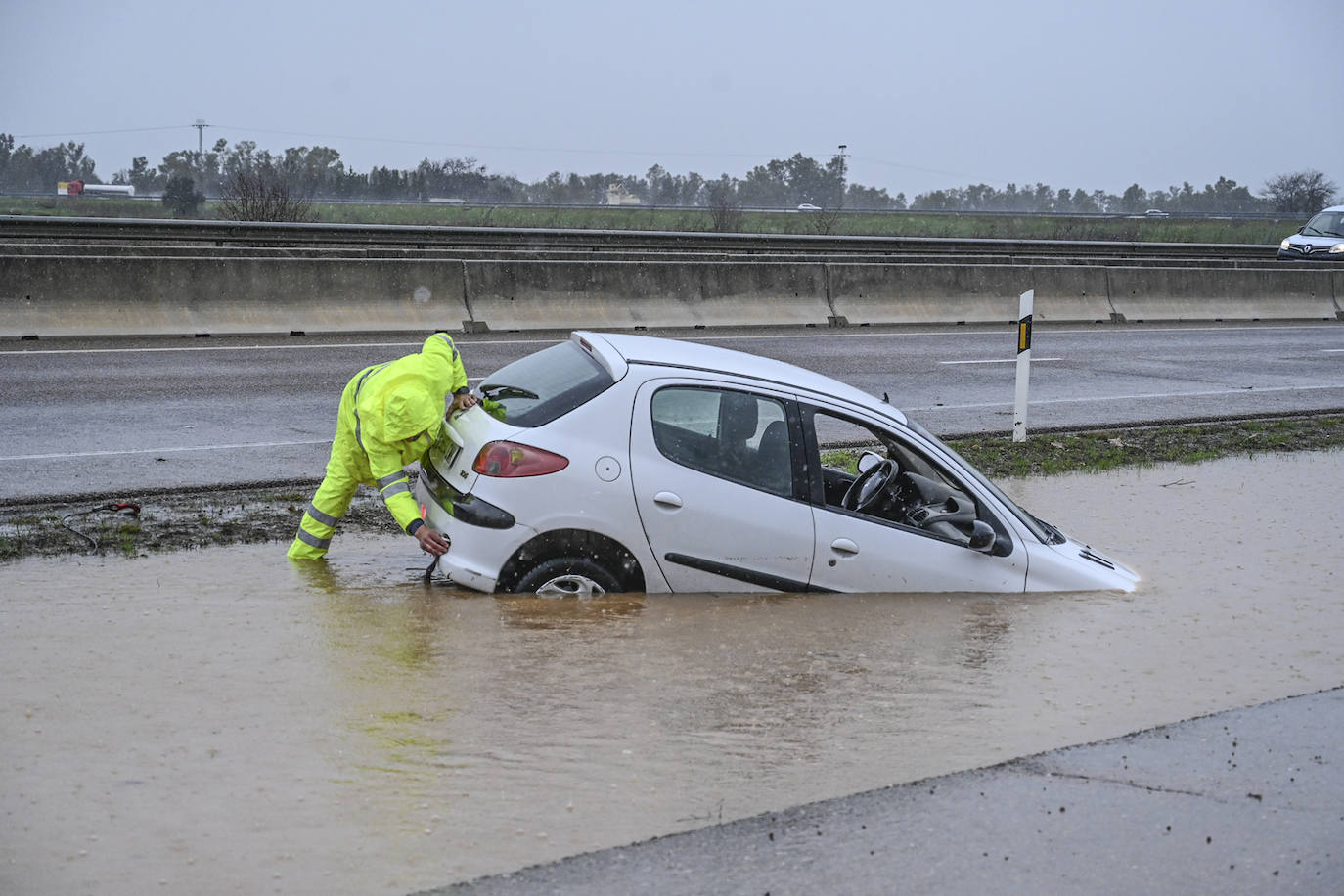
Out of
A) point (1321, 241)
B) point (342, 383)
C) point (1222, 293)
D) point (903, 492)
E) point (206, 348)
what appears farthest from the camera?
point (1321, 241)

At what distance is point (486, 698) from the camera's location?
17.5 ft

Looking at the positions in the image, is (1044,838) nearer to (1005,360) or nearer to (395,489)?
(395,489)

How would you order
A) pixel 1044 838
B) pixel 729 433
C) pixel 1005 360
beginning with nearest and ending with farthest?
pixel 1044 838 → pixel 729 433 → pixel 1005 360

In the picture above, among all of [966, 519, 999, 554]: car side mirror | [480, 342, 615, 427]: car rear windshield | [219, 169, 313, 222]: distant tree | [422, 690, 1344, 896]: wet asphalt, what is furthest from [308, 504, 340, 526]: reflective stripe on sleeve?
[219, 169, 313, 222]: distant tree

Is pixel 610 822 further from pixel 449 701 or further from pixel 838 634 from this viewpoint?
pixel 838 634

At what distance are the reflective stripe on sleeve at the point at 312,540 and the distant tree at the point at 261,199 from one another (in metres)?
28.7

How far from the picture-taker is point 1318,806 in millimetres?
4504

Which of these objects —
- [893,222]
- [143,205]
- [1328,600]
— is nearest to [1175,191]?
[893,222]

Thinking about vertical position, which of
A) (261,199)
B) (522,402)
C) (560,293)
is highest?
(261,199)

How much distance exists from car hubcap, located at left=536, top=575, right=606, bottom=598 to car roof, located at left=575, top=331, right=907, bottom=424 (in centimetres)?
104

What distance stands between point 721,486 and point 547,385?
961mm

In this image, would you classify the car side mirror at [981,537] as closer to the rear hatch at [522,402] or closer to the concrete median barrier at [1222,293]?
the rear hatch at [522,402]

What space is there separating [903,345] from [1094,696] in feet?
43.0

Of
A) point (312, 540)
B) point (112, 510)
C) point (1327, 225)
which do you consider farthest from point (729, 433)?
point (1327, 225)
